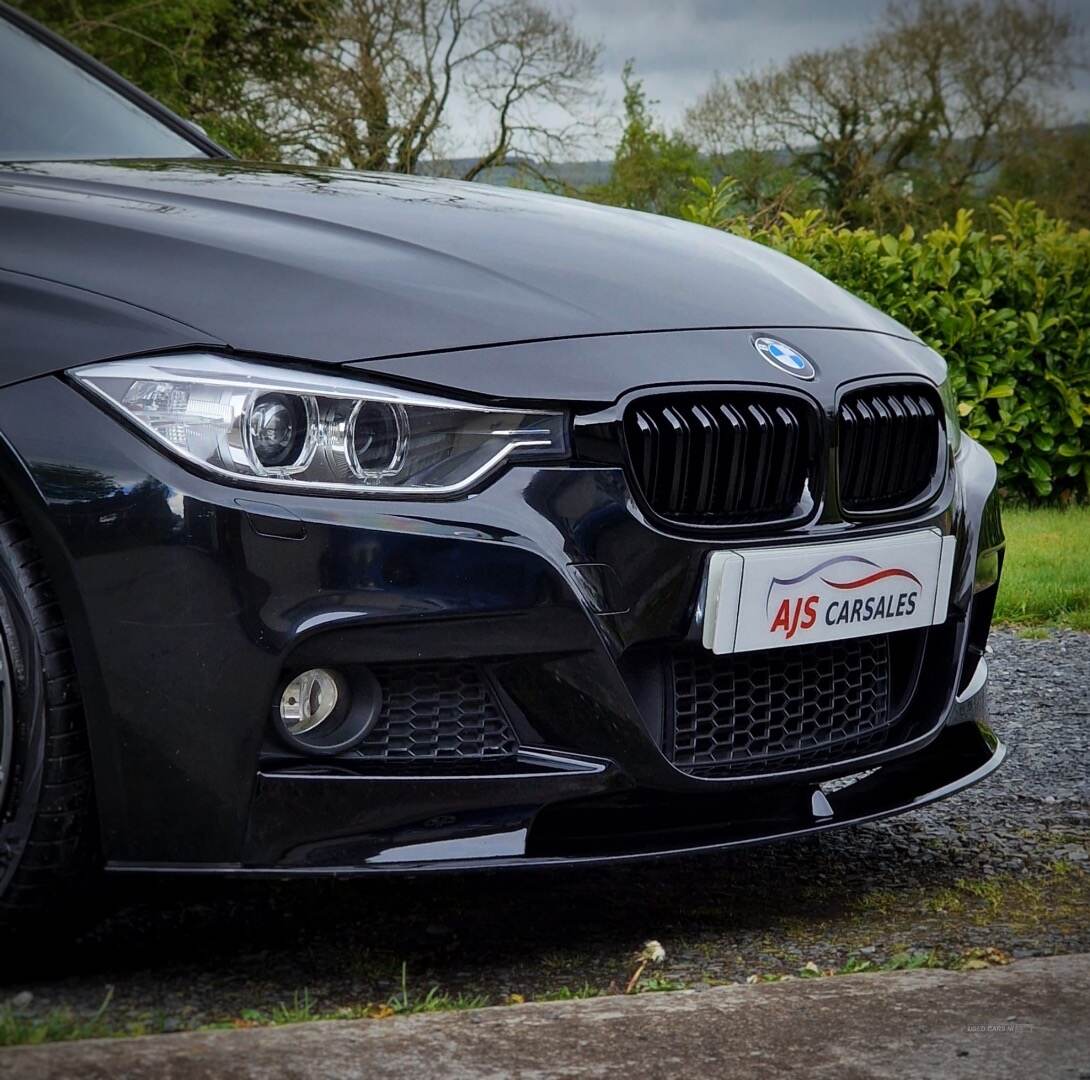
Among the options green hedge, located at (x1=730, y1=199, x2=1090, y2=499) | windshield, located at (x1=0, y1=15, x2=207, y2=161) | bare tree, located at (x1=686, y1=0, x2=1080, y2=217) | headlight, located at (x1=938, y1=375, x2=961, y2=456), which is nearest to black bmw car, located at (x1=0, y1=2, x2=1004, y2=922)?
headlight, located at (x1=938, y1=375, x2=961, y2=456)

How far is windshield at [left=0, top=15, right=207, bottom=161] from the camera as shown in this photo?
3.38 meters

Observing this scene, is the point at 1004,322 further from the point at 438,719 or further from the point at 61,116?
the point at 438,719

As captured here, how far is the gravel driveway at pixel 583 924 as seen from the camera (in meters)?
2.30

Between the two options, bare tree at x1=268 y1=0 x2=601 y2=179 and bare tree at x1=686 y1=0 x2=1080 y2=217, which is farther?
bare tree at x1=686 y1=0 x2=1080 y2=217

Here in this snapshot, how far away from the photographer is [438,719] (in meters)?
2.21

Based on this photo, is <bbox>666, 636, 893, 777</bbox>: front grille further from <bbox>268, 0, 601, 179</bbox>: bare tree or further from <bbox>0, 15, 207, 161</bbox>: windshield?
<bbox>268, 0, 601, 179</bbox>: bare tree

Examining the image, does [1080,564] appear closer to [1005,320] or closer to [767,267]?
[1005,320]

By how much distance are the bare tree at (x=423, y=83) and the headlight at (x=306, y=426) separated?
22.2 m

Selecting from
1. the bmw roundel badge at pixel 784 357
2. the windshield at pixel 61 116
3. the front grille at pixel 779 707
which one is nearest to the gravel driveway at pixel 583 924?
the front grille at pixel 779 707

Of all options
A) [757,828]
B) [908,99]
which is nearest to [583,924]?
[757,828]

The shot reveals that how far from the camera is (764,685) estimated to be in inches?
95.1

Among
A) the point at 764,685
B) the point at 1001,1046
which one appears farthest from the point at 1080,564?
the point at 1001,1046

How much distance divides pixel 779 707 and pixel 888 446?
1.57 ft

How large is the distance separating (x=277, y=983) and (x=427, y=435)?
0.84m
